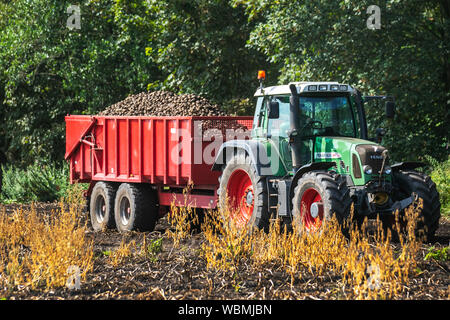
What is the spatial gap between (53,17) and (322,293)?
68.9 ft

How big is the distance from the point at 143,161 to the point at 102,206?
1.93 meters

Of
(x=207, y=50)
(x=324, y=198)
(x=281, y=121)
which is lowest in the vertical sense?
(x=324, y=198)

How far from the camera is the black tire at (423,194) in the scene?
1053 centimetres

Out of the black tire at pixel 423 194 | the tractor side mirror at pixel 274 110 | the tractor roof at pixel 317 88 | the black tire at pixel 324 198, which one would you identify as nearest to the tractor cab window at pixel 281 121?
the tractor roof at pixel 317 88

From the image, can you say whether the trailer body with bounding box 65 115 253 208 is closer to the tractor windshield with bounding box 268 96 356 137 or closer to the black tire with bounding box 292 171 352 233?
the tractor windshield with bounding box 268 96 356 137

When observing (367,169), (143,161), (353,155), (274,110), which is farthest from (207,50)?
(367,169)

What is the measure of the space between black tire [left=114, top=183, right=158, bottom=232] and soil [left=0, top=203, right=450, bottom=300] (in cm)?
413

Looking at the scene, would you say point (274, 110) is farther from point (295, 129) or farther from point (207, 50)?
point (207, 50)

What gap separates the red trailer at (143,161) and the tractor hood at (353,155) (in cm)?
214

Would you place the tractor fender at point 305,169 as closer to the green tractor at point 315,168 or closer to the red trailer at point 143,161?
the green tractor at point 315,168

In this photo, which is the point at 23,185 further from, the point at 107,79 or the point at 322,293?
the point at 322,293

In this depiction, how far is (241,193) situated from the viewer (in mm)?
12102

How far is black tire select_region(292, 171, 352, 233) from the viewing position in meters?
9.91
